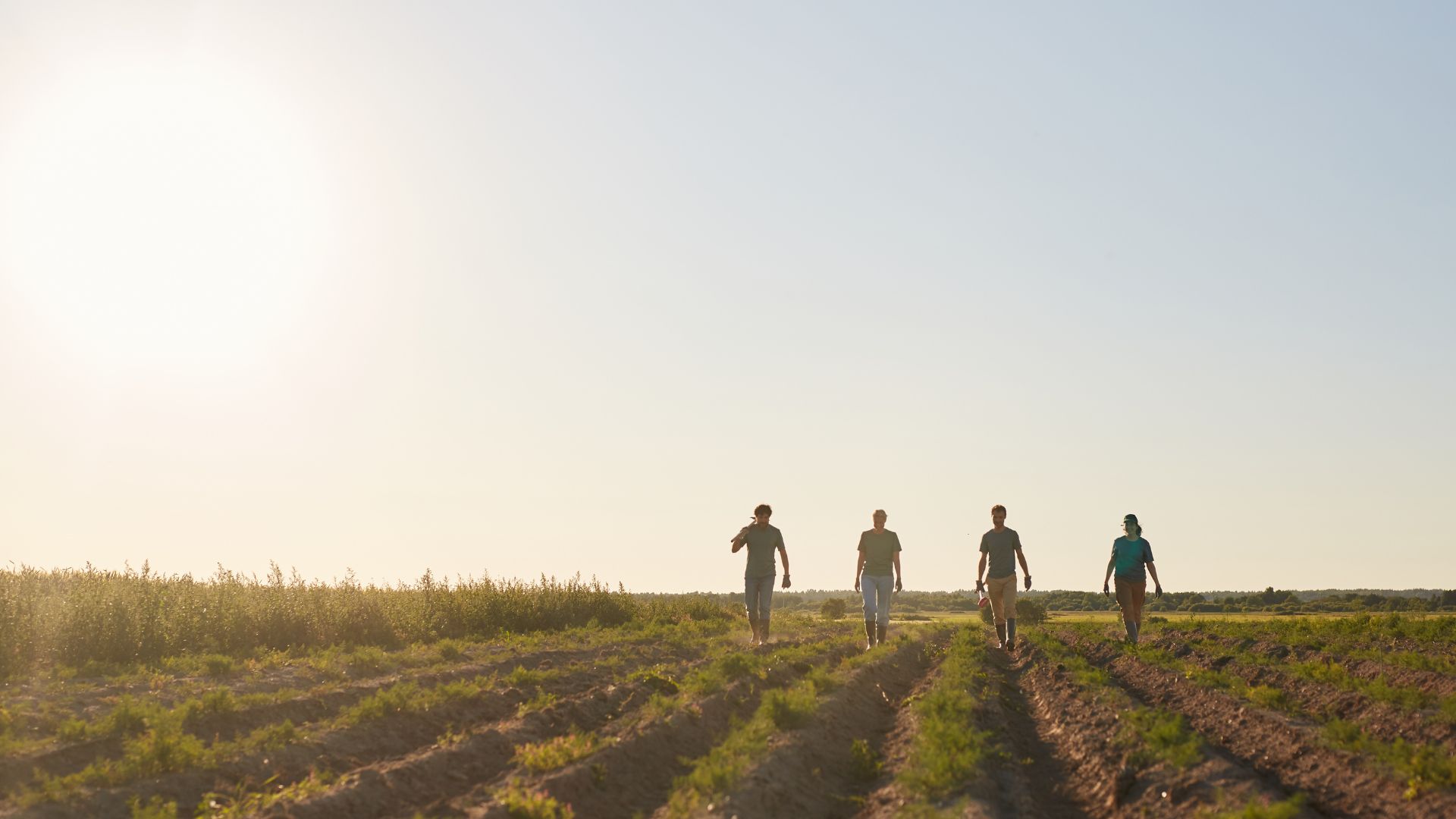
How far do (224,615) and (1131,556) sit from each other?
634 inches

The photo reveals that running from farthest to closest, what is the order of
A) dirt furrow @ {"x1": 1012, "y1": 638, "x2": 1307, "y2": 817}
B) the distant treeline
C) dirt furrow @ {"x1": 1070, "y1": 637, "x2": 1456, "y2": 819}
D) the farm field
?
the distant treeline → the farm field → dirt furrow @ {"x1": 1012, "y1": 638, "x2": 1307, "y2": 817} → dirt furrow @ {"x1": 1070, "y1": 637, "x2": 1456, "y2": 819}

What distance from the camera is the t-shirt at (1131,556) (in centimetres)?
1991

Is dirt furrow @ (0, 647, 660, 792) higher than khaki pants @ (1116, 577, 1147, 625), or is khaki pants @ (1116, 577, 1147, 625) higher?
khaki pants @ (1116, 577, 1147, 625)

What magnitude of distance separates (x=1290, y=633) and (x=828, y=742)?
18.8 meters

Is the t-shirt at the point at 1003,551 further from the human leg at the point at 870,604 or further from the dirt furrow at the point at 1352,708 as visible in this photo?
the dirt furrow at the point at 1352,708

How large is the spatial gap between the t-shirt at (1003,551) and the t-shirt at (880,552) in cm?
157

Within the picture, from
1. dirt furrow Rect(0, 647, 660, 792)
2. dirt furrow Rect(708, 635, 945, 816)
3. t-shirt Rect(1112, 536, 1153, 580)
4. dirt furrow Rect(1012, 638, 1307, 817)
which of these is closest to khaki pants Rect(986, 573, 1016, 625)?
t-shirt Rect(1112, 536, 1153, 580)

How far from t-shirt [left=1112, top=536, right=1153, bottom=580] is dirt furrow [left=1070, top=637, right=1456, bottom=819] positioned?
485 centimetres

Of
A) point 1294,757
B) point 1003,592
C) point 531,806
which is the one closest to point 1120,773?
point 1294,757

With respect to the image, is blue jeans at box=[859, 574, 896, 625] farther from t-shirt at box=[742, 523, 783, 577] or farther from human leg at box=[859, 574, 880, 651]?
t-shirt at box=[742, 523, 783, 577]

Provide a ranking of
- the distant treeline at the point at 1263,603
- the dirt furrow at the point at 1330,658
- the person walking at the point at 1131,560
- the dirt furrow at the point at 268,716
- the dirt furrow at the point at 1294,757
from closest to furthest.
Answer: the dirt furrow at the point at 1294,757 < the dirt furrow at the point at 268,716 < the dirt furrow at the point at 1330,658 < the person walking at the point at 1131,560 < the distant treeline at the point at 1263,603

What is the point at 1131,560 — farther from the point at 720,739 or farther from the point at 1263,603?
the point at 1263,603

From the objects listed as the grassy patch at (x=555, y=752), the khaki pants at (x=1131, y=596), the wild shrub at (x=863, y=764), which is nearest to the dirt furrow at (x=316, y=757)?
the grassy patch at (x=555, y=752)

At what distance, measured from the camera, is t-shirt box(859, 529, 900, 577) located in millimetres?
18859
